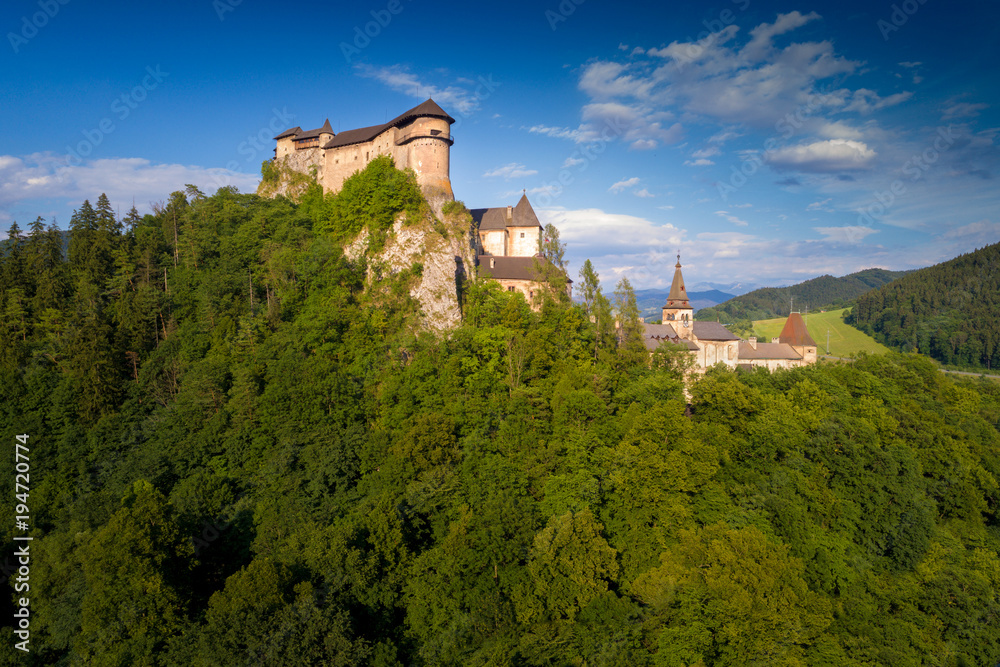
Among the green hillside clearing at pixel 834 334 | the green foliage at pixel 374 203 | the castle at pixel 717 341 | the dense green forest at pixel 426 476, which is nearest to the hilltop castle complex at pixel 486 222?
the castle at pixel 717 341

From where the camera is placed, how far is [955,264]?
A: 143000 millimetres

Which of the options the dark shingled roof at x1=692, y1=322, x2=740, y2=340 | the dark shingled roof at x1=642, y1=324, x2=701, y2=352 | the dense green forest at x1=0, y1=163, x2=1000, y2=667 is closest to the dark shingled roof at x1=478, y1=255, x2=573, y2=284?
the dense green forest at x1=0, y1=163, x2=1000, y2=667

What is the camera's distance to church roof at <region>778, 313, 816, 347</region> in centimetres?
6475

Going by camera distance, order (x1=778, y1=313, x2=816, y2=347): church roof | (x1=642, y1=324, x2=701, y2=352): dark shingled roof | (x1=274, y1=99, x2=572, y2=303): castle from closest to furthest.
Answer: (x1=274, y1=99, x2=572, y2=303): castle, (x1=642, y1=324, x2=701, y2=352): dark shingled roof, (x1=778, y1=313, x2=816, y2=347): church roof

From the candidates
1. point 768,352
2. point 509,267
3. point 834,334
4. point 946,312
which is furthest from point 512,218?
point 946,312

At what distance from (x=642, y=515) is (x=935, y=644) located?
63.7ft

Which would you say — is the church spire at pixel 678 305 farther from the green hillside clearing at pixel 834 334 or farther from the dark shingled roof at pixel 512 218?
the green hillside clearing at pixel 834 334

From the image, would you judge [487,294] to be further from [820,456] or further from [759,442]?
[820,456]

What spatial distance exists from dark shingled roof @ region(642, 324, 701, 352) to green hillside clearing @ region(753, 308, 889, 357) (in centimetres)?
6760

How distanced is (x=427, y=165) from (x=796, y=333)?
50155 millimetres

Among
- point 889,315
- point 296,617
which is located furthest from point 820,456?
point 889,315

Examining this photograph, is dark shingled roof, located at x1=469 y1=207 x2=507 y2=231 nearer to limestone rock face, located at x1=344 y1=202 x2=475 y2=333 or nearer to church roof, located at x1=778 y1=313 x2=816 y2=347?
limestone rock face, located at x1=344 y1=202 x2=475 y2=333

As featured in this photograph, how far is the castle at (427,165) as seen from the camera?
49.2 meters

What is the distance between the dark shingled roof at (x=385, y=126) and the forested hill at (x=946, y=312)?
11688cm
